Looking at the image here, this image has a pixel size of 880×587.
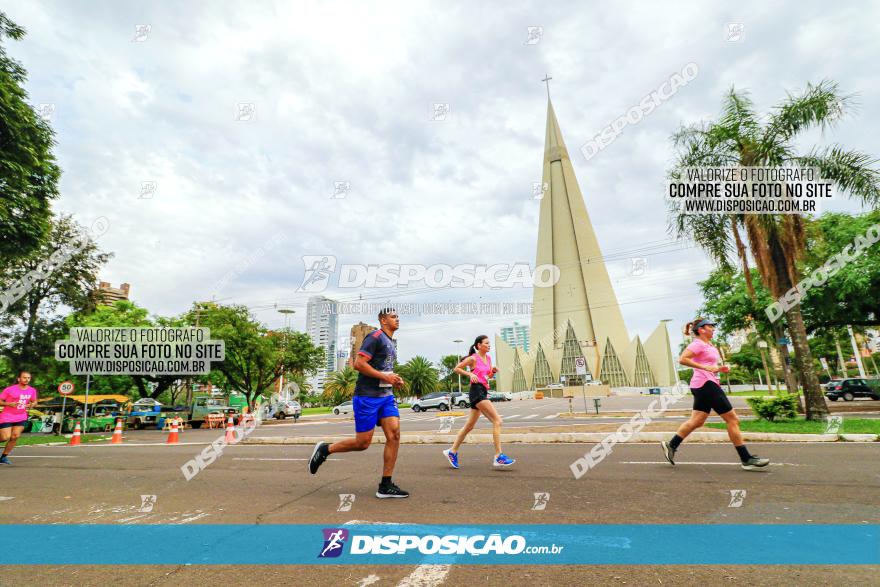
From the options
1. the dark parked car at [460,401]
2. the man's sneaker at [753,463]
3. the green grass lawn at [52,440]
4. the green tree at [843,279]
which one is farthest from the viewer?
the dark parked car at [460,401]

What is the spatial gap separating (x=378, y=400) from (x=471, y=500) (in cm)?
139

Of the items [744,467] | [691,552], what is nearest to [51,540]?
[691,552]

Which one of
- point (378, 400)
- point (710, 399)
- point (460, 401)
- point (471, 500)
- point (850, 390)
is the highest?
point (378, 400)

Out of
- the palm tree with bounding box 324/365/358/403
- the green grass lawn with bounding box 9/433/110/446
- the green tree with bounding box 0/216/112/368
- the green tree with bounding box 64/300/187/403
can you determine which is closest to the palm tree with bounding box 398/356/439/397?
the palm tree with bounding box 324/365/358/403

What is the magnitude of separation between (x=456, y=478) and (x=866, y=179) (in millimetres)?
13414

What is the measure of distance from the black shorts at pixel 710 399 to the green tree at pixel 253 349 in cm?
2928

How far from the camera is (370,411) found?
15.4ft

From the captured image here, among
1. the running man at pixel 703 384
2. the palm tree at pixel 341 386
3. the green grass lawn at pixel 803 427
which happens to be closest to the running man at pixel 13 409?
the running man at pixel 703 384

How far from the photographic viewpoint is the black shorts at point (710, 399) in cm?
574

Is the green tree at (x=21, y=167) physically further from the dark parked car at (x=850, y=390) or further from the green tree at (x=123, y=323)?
the dark parked car at (x=850, y=390)

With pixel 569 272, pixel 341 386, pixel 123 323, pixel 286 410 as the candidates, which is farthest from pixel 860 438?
pixel 569 272

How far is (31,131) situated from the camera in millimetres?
10867

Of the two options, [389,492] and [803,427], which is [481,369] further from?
[803,427]

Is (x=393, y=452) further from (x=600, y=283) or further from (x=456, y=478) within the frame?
(x=600, y=283)
